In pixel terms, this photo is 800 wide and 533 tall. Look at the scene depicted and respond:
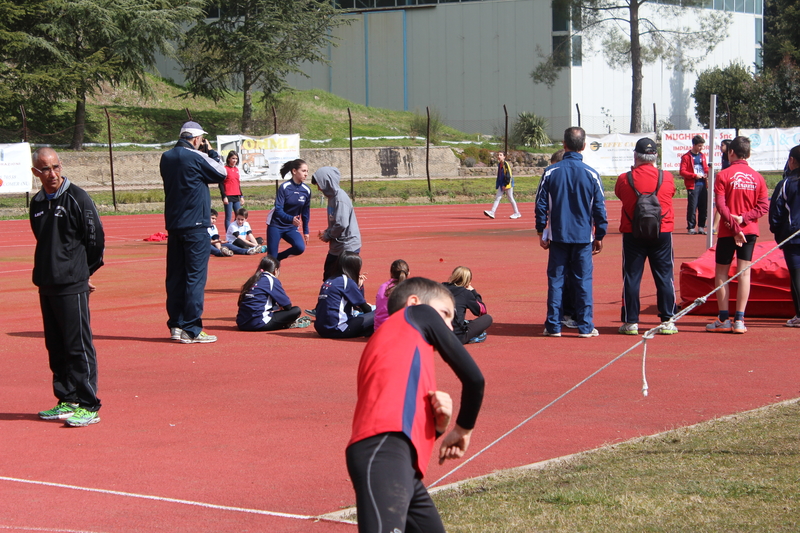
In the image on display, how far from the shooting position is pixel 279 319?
391 inches

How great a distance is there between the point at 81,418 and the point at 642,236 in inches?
218

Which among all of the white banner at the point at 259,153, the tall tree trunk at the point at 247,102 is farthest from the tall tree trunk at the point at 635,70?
the white banner at the point at 259,153

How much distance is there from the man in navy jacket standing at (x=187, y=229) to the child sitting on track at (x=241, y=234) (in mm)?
8596

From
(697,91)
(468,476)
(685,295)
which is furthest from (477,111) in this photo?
(468,476)

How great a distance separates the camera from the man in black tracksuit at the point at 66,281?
20.6 feet

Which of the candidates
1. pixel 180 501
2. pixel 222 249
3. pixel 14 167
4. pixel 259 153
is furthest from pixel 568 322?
pixel 259 153

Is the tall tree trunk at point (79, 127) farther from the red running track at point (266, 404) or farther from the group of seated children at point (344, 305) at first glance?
the group of seated children at point (344, 305)

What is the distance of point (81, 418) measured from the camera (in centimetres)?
622

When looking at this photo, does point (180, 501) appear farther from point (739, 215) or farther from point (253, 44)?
point (253, 44)

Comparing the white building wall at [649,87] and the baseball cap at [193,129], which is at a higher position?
Answer: the white building wall at [649,87]

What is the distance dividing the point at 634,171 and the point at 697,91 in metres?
54.1

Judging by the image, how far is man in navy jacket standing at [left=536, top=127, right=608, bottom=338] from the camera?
354 inches

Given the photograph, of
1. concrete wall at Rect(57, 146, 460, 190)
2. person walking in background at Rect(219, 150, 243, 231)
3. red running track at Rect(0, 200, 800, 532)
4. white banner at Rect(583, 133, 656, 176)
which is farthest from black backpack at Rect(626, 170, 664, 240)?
concrete wall at Rect(57, 146, 460, 190)

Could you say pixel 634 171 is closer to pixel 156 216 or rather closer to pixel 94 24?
pixel 156 216
